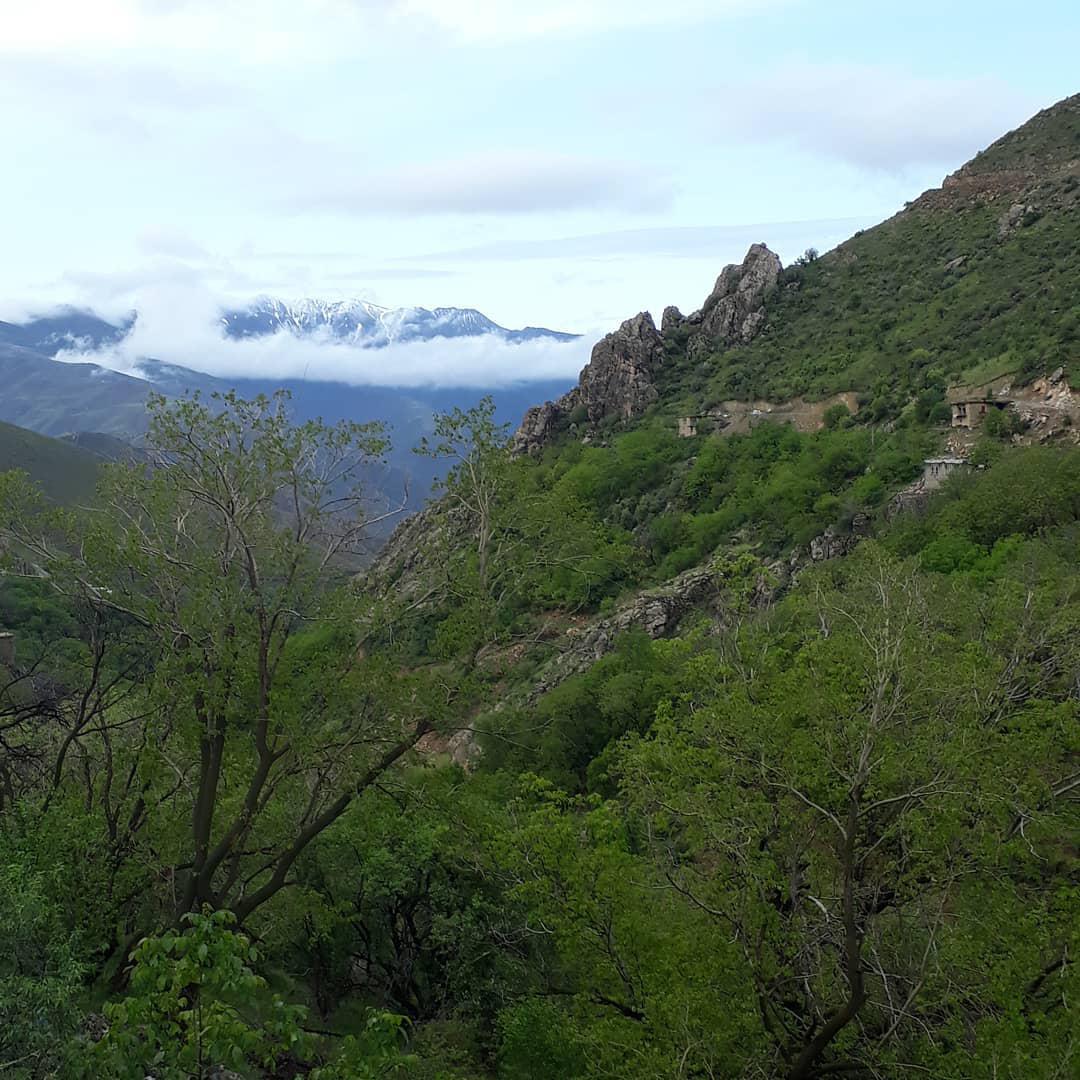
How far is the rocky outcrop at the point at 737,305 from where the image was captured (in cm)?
6900

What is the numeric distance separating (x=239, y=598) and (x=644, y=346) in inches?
2375

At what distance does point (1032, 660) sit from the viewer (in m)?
15.7

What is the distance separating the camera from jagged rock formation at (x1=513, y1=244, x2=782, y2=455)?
65375mm

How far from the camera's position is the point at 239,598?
11.3 metres

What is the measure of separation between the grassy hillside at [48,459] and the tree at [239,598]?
451 ft

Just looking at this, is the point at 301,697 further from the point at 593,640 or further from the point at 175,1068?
the point at 593,640

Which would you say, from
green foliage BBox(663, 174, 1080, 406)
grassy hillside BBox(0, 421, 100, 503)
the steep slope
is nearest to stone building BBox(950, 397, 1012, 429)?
the steep slope

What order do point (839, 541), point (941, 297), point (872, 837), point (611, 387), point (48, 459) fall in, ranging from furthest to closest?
point (48, 459)
point (611, 387)
point (941, 297)
point (839, 541)
point (872, 837)

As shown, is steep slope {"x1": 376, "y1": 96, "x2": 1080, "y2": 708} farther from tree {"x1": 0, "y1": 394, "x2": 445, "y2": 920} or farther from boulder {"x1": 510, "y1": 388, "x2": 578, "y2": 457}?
tree {"x1": 0, "y1": 394, "x2": 445, "y2": 920}

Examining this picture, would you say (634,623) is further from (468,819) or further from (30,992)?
(30,992)

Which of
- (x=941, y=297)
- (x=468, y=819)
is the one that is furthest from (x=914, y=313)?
(x=468, y=819)

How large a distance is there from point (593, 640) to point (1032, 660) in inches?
935

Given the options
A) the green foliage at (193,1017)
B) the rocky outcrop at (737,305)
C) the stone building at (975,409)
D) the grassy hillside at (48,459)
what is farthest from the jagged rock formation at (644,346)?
the grassy hillside at (48,459)

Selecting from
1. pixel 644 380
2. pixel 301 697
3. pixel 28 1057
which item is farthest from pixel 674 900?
pixel 644 380
